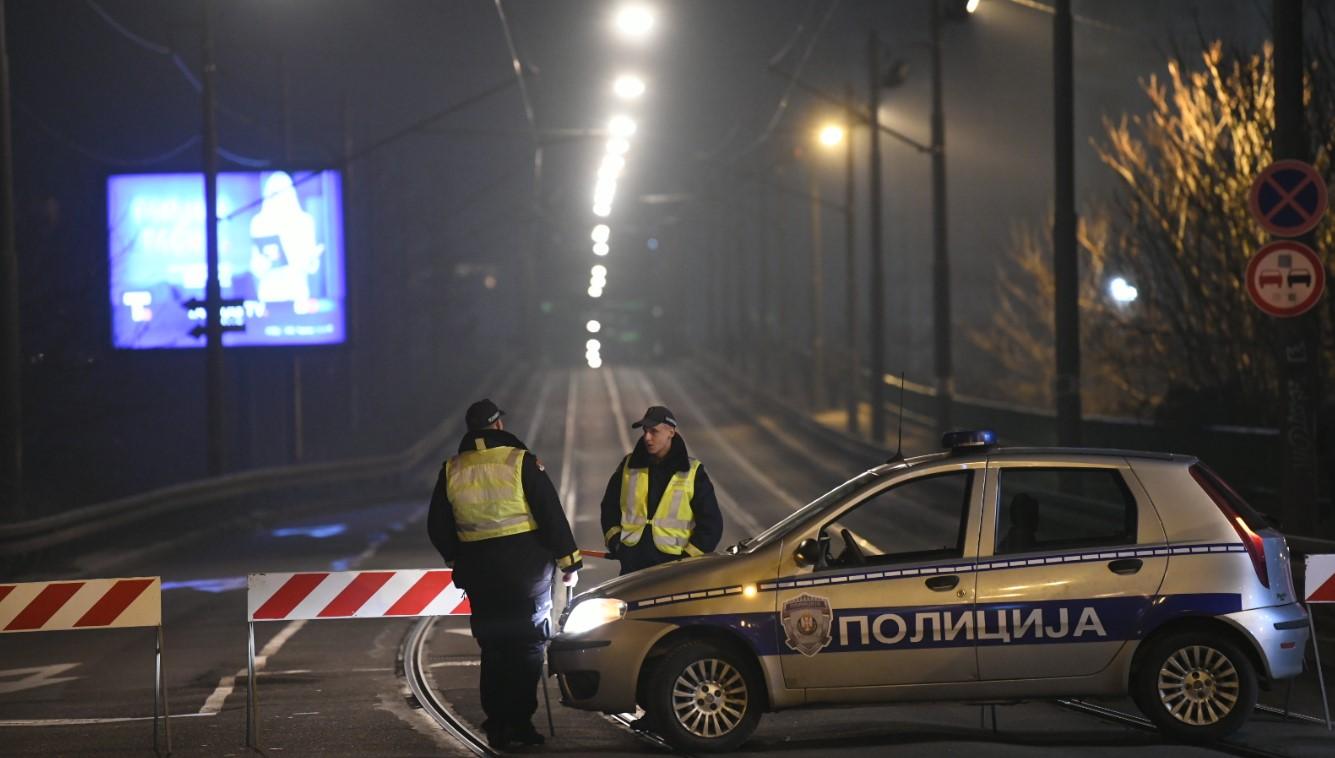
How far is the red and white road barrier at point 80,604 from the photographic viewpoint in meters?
10.3

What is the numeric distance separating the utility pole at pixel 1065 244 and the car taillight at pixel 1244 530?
1301 centimetres

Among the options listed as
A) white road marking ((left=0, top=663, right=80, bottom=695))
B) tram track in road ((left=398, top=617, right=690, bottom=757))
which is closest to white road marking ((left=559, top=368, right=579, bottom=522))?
tram track in road ((left=398, top=617, right=690, bottom=757))

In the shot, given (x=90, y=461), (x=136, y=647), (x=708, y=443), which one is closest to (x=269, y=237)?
(x=90, y=461)

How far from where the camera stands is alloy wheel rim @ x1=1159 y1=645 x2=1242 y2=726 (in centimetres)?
948

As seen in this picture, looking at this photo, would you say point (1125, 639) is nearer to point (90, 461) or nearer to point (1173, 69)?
point (1173, 69)

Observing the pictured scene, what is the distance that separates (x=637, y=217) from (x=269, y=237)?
48.7 meters

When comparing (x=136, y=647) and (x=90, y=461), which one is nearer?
(x=136, y=647)

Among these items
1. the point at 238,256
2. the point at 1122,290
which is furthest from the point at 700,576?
the point at 238,256

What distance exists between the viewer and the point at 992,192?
65062 millimetres

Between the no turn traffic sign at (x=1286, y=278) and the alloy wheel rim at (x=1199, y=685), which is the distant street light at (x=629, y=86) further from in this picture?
the alloy wheel rim at (x=1199, y=685)

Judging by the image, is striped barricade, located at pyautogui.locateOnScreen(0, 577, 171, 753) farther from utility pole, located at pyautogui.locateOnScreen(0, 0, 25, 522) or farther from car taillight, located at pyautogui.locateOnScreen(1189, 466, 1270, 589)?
utility pole, located at pyautogui.locateOnScreen(0, 0, 25, 522)

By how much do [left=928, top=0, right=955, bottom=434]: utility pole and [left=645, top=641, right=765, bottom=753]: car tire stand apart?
2281cm

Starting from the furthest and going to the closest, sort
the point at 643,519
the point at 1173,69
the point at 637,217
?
the point at 637,217, the point at 1173,69, the point at 643,519

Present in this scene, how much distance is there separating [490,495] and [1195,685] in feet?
12.4
